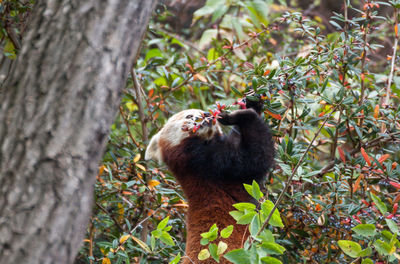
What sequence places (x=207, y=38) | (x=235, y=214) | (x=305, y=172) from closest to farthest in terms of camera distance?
1. (x=235, y=214)
2. (x=305, y=172)
3. (x=207, y=38)

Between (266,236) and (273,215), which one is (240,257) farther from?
(273,215)

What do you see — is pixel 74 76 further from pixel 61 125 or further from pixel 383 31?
pixel 383 31

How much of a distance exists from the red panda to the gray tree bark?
1417 millimetres

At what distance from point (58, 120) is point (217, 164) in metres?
1.87

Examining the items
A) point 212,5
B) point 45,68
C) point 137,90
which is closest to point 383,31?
point 212,5

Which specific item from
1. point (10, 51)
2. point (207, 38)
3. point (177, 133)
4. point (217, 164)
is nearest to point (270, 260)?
point (217, 164)

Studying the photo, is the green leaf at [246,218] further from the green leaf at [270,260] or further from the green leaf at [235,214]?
the green leaf at [270,260]

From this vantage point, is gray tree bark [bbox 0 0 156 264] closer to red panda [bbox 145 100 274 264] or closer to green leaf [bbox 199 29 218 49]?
red panda [bbox 145 100 274 264]

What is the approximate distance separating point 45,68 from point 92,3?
0.31m

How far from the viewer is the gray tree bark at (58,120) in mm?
1329

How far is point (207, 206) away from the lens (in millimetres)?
3023

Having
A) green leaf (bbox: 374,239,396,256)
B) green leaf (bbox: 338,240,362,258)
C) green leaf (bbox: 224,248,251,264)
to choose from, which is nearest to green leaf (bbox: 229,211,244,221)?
green leaf (bbox: 224,248,251,264)

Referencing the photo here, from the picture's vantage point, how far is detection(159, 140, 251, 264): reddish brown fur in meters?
2.90

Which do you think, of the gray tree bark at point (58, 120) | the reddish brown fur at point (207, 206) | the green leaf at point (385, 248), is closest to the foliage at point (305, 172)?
the green leaf at point (385, 248)
